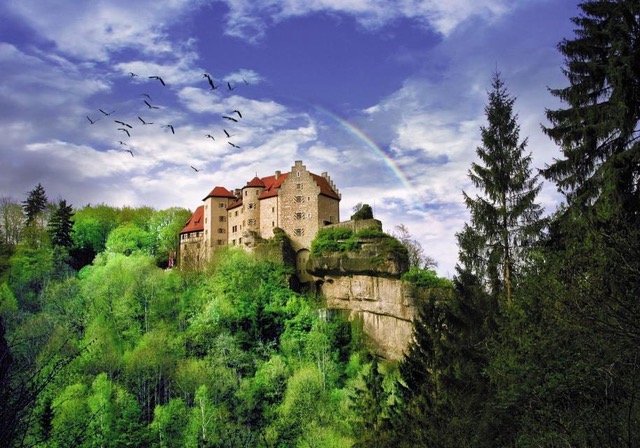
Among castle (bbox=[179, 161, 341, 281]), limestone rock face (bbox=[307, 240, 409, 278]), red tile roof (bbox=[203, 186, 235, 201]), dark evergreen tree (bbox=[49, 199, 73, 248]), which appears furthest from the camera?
dark evergreen tree (bbox=[49, 199, 73, 248])

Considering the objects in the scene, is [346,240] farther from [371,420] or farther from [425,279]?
[371,420]

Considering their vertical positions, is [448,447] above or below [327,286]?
below

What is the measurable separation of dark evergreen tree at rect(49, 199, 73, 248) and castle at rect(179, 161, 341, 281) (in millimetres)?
17849

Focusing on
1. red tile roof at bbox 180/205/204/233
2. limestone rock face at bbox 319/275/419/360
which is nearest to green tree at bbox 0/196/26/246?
red tile roof at bbox 180/205/204/233

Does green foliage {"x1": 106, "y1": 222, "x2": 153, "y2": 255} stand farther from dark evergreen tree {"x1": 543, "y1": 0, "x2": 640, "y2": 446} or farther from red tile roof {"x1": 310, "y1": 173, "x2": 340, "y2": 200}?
dark evergreen tree {"x1": 543, "y1": 0, "x2": 640, "y2": 446}

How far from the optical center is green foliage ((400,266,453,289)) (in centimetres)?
4828

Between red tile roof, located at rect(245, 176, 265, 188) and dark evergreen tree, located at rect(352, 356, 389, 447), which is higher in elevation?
red tile roof, located at rect(245, 176, 265, 188)

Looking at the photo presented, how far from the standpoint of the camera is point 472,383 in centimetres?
2269

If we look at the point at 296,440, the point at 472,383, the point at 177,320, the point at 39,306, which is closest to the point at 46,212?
the point at 39,306

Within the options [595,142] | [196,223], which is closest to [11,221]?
[196,223]

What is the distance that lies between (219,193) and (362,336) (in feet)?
86.4

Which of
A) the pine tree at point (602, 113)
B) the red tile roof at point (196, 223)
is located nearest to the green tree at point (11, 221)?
the red tile roof at point (196, 223)

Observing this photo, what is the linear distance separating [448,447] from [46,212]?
3297 inches

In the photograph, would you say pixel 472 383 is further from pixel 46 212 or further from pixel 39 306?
pixel 46 212
